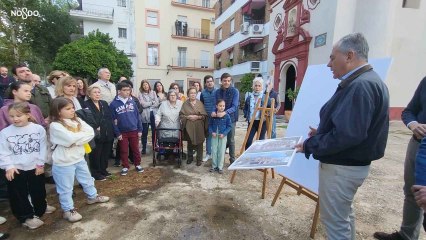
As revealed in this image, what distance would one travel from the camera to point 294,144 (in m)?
2.09

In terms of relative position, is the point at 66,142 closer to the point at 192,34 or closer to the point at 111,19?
the point at 111,19

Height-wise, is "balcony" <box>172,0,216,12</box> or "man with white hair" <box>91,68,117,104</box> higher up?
"balcony" <box>172,0,216,12</box>

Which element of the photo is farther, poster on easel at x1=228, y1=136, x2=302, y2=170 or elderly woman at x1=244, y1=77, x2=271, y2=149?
elderly woman at x1=244, y1=77, x2=271, y2=149

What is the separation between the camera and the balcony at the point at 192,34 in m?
23.3

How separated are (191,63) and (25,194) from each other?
75.1 feet

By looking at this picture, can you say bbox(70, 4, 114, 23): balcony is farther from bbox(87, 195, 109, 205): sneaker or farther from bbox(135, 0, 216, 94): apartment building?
bbox(87, 195, 109, 205): sneaker

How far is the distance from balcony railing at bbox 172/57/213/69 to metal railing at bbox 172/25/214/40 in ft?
7.78

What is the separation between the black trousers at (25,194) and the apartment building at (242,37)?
13250mm

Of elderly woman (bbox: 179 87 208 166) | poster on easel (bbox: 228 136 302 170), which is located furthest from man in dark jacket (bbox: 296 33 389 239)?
elderly woman (bbox: 179 87 208 166)

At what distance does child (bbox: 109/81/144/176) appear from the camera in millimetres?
4047

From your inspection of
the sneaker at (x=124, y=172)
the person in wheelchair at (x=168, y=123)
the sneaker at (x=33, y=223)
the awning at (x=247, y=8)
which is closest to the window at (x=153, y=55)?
the awning at (x=247, y=8)

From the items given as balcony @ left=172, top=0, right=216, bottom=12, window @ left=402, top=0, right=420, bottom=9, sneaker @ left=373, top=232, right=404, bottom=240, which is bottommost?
sneaker @ left=373, top=232, right=404, bottom=240

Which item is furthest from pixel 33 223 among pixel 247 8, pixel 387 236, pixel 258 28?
pixel 247 8

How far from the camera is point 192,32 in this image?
79.8 ft
